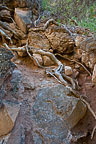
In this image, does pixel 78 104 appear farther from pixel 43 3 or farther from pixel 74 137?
pixel 43 3

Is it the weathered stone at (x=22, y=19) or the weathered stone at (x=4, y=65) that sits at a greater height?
the weathered stone at (x=22, y=19)

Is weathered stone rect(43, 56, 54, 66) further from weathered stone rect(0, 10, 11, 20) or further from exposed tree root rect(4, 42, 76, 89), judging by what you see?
weathered stone rect(0, 10, 11, 20)

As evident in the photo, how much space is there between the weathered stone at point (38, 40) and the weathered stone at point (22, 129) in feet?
10.9

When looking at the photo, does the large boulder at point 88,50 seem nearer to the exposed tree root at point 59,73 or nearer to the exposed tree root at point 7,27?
the exposed tree root at point 59,73

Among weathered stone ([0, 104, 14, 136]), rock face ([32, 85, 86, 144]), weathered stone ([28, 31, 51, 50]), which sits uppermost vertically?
weathered stone ([28, 31, 51, 50])

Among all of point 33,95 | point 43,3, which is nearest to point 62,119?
point 33,95

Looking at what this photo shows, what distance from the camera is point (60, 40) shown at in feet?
16.0

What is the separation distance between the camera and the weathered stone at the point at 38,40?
17.2ft

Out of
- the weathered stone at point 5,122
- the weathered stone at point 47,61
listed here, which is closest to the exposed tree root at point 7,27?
the weathered stone at point 47,61

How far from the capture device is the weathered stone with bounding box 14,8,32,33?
18.3 ft

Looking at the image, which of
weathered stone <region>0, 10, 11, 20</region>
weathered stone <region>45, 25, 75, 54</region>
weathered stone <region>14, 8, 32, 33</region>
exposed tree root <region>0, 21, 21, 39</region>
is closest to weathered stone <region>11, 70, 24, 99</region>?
weathered stone <region>45, 25, 75, 54</region>

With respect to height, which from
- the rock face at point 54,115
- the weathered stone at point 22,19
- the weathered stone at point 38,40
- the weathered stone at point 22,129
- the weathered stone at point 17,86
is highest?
the weathered stone at point 22,19

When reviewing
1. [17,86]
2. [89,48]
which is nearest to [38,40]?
[89,48]

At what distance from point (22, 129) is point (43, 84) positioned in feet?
5.32
